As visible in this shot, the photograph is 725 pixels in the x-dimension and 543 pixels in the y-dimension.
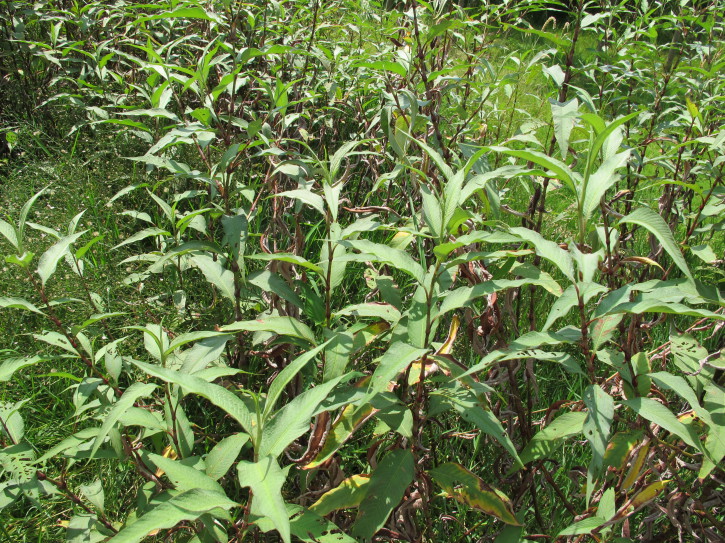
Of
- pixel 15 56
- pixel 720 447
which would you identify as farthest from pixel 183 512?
pixel 15 56

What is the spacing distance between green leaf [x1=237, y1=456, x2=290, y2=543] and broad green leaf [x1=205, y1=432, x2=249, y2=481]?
0.80ft

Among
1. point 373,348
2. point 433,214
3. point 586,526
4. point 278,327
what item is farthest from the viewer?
point 373,348

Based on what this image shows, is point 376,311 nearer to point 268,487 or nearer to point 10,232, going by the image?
point 268,487

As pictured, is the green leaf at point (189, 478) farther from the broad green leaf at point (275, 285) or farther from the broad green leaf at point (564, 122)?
the broad green leaf at point (564, 122)

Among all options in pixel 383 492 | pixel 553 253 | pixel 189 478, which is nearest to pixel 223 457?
pixel 189 478

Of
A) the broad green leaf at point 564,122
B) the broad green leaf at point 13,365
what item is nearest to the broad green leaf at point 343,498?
the broad green leaf at point 13,365

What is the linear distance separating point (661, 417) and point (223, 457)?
2.96 ft

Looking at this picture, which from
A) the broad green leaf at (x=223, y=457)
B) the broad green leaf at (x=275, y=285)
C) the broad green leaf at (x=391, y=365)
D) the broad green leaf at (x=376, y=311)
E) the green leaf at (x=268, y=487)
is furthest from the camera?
the broad green leaf at (x=275, y=285)

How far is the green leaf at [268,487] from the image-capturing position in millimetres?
897

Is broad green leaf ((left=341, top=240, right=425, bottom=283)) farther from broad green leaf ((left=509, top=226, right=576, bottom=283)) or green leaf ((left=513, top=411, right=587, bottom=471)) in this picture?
green leaf ((left=513, top=411, right=587, bottom=471))

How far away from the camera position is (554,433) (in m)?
1.33

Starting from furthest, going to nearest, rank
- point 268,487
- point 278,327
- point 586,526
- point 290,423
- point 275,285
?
point 275,285, point 278,327, point 586,526, point 290,423, point 268,487

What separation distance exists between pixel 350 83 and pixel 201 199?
101cm

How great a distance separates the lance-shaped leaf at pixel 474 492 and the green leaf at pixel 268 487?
46 centimetres
